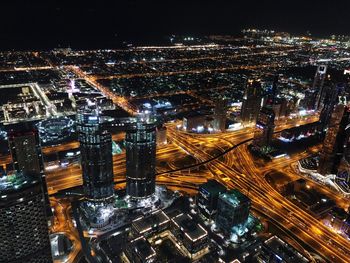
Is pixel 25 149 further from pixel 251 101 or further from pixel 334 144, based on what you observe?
pixel 251 101

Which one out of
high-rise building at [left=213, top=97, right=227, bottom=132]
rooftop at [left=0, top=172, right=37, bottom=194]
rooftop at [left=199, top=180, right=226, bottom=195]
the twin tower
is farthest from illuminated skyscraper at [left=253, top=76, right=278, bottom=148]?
rooftop at [left=0, top=172, right=37, bottom=194]

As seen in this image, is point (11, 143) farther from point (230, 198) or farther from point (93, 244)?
point (230, 198)

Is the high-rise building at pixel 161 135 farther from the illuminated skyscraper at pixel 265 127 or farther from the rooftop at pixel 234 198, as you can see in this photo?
the rooftop at pixel 234 198

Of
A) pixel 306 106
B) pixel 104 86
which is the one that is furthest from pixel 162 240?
pixel 104 86

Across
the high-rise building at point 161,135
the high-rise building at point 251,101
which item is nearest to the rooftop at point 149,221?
the high-rise building at point 161,135

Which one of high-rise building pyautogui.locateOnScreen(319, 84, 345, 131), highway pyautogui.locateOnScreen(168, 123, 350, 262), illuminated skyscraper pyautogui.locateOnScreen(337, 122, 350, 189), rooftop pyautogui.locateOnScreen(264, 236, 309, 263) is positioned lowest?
highway pyautogui.locateOnScreen(168, 123, 350, 262)

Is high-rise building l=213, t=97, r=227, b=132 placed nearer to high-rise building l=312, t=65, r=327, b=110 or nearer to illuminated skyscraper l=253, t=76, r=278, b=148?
illuminated skyscraper l=253, t=76, r=278, b=148
